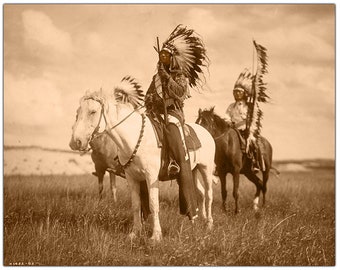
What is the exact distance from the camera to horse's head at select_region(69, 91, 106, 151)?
419 cm

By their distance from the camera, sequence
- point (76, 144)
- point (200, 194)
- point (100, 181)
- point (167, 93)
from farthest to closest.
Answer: point (100, 181) < point (200, 194) < point (167, 93) < point (76, 144)

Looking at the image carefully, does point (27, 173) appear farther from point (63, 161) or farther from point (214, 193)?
point (214, 193)

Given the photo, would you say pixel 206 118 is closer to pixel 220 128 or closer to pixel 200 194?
pixel 220 128

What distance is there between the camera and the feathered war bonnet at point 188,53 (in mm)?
4465

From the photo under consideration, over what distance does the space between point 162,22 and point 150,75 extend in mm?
539

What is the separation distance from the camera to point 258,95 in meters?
4.95

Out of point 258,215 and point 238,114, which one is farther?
point 238,114

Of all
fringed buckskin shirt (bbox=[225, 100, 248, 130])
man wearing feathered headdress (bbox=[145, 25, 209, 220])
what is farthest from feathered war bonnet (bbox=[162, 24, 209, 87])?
fringed buckskin shirt (bbox=[225, 100, 248, 130])

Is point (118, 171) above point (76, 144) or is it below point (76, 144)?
below

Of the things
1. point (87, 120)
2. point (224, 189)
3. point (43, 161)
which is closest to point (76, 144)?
point (87, 120)

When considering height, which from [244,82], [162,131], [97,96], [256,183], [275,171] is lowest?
[256,183]

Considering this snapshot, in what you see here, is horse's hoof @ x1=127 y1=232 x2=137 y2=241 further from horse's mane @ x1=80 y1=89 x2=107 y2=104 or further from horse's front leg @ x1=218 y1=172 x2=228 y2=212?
horse's mane @ x1=80 y1=89 x2=107 y2=104

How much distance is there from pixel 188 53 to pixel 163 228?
5.24ft

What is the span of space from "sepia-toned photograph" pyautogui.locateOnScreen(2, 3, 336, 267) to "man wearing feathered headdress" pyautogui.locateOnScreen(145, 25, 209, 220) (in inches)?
0.5
